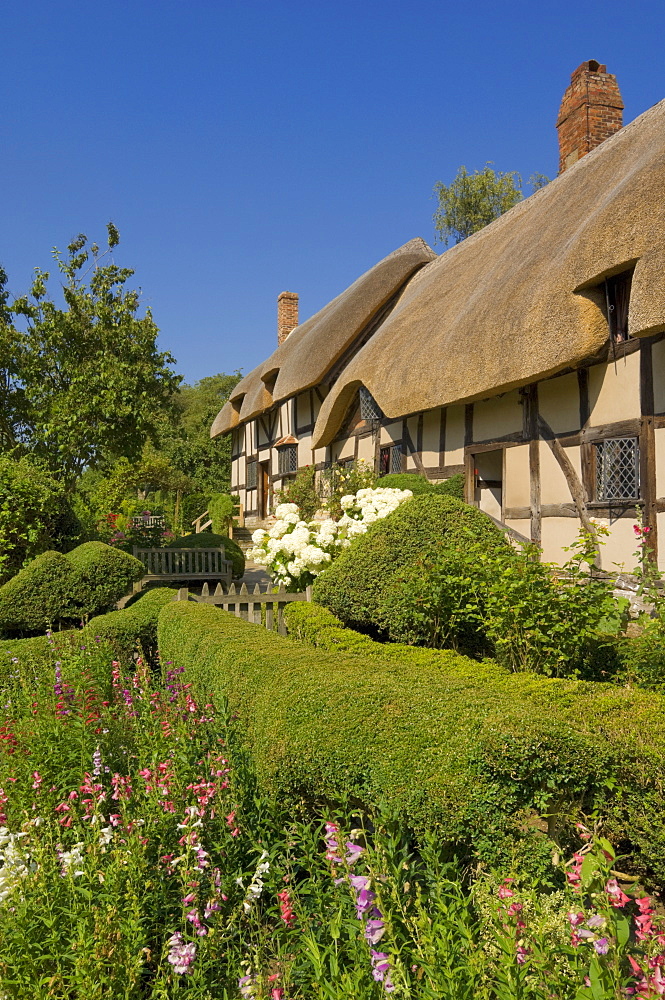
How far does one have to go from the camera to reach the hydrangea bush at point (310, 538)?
7746 mm

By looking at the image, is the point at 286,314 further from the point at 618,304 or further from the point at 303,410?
the point at 618,304

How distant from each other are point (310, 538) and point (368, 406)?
6566 millimetres

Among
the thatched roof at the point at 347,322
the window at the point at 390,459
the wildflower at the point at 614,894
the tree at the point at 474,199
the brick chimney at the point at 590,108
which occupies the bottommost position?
the wildflower at the point at 614,894

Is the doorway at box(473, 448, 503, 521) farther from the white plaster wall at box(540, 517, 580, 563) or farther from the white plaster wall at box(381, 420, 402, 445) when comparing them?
the white plaster wall at box(381, 420, 402, 445)

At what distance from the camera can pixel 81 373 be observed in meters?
12.3

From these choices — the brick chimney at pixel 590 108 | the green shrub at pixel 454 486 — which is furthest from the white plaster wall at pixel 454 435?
the brick chimney at pixel 590 108

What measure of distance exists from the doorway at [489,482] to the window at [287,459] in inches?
347

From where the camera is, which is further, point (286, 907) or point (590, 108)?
point (590, 108)

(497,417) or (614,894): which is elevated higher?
(497,417)

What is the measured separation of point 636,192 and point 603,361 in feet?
6.16

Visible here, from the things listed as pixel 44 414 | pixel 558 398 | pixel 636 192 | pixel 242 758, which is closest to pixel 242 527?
pixel 44 414

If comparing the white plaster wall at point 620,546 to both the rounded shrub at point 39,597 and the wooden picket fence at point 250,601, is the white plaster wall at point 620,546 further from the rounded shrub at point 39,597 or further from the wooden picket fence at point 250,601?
the rounded shrub at point 39,597

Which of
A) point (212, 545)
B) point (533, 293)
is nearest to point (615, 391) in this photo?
point (533, 293)

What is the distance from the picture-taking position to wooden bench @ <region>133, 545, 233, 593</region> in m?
13.2
